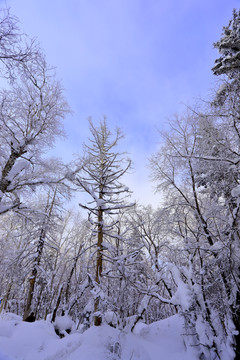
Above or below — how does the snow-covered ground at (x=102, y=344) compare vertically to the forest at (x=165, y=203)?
below

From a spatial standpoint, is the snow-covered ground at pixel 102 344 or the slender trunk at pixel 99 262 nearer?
the snow-covered ground at pixel 102 344

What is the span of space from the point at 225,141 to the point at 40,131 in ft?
25.4

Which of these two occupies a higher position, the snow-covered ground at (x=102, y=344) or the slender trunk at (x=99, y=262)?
the slender trunk at (x=99, y=262)

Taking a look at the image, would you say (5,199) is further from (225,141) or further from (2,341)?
(225,141)

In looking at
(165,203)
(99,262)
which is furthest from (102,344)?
(165,203)

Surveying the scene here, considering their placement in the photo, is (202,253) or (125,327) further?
(202,253)

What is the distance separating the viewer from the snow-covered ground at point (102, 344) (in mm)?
5161

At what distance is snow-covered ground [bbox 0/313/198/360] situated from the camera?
5.16m

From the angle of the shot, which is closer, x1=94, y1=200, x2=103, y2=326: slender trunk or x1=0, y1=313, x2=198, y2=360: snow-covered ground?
x1=0, y1=313, x2=198, y2=360: snow-covered ground

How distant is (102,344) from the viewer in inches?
205

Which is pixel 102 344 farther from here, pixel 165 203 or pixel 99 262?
pixel 165 203

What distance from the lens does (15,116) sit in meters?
8.40

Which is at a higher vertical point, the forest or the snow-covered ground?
the forest

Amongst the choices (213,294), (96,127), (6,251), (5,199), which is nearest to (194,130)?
(96,127)
